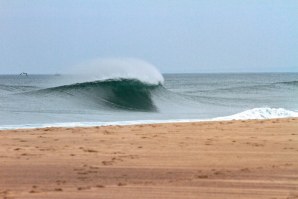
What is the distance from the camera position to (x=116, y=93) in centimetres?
3591

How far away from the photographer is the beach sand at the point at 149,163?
740cm

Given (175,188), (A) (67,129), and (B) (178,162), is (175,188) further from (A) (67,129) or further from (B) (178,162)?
(A) (67,129)

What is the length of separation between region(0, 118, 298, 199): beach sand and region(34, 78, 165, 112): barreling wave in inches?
665

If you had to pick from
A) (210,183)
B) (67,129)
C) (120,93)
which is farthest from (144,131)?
(120,93)

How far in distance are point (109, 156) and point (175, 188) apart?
311 cm

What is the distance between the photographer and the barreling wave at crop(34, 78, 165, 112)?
1275 inches

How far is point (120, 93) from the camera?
35812 mm

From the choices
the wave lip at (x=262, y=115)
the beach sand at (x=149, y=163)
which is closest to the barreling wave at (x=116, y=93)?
the wave lip at (x=262, y=115)

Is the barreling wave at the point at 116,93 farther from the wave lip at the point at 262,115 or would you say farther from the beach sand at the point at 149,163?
the beach sand at the point at 149,163

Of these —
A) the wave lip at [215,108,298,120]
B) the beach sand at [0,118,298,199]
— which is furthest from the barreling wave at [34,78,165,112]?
the beach sand at [0,118,298,199]

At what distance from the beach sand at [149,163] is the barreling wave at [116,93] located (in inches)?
665

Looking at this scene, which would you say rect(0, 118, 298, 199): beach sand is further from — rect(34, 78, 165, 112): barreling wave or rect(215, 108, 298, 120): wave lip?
rect(34, 78, 165, 112): barreling wave

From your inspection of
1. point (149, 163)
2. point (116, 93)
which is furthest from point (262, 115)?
point (116, 93)

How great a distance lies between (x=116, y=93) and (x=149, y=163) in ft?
86.5
